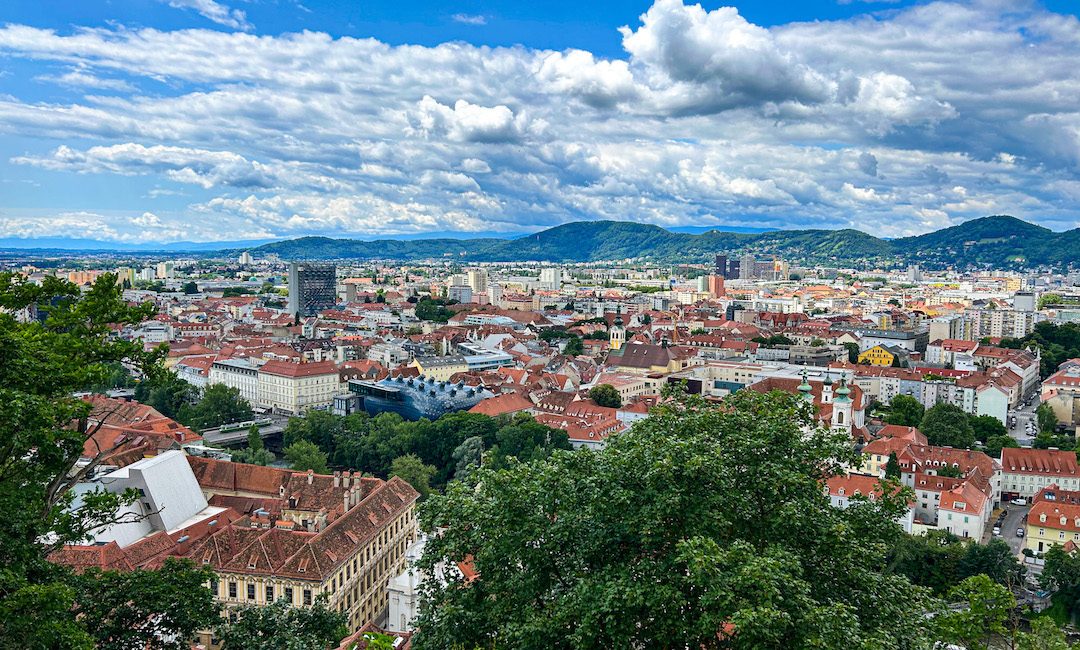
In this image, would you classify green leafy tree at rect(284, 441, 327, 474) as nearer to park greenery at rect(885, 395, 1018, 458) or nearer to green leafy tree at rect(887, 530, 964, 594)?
green leafy tree at rect(887, 530, 964, 594)

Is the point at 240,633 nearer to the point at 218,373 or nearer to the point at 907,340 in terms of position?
the point at 218,373

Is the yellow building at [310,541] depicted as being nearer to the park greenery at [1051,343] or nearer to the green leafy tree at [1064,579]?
the green leafy tree at [1064,579]

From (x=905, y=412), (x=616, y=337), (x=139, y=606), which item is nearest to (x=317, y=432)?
(x=139, y=606)

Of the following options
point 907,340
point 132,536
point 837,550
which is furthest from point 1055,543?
point 907,340

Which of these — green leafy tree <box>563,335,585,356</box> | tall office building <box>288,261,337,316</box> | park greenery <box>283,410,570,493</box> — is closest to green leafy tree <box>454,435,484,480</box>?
park greenery <box>283,410,570,493</box>

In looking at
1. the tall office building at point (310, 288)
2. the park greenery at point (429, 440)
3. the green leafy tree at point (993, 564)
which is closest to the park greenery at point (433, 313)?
the tall office building at point (310, 288)

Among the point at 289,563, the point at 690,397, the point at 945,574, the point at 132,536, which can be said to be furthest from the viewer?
the point at 945,574
